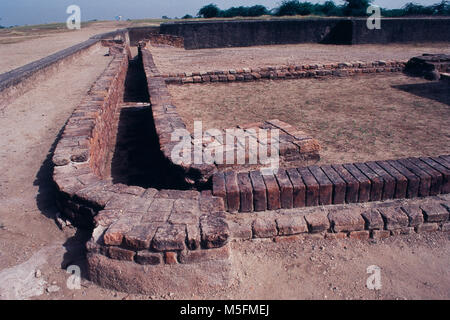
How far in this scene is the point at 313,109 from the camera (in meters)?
5.34

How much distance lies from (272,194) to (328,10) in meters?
38.1

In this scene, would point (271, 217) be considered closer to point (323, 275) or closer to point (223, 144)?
point (323, 275)

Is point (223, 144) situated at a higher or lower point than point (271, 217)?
higher

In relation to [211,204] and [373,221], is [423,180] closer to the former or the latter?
[373,221]

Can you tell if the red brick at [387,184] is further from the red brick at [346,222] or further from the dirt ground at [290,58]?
the dirt ground at [290,58]

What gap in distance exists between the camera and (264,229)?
2.34 meters

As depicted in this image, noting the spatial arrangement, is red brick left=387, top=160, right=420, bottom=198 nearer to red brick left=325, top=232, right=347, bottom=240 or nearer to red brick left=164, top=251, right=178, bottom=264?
red brick left=325, top=232, right=347, bottom=240

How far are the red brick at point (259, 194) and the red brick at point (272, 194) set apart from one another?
0.10 feet

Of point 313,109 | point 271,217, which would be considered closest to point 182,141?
point 271,217

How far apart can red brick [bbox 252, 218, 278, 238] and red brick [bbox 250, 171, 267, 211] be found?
21 cm

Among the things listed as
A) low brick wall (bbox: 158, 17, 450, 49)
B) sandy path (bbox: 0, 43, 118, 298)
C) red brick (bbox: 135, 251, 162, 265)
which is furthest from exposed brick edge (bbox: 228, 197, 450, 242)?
low brick wall (bbox: 158, 17, 450, 49)

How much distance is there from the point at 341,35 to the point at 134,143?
1260 cm

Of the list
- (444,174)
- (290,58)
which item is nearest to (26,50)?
(290,58)

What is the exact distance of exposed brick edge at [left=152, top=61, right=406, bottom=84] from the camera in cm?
759
